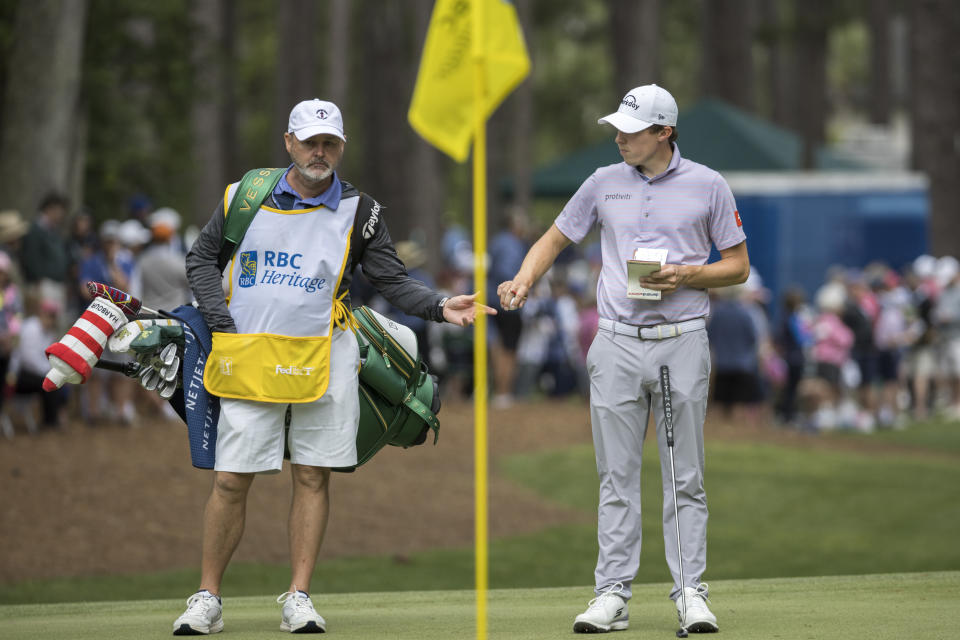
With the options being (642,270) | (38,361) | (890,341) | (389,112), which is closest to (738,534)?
(38,361)

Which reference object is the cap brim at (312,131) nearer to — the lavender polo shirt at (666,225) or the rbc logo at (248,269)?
the rbc logo at (248,269)

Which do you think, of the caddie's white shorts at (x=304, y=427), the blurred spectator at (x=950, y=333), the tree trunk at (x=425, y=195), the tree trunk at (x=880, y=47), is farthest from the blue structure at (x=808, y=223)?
the tree trunk at (x=880, y=47)

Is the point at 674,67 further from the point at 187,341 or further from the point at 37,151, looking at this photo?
the point at 187,341

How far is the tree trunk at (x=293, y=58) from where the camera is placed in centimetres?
3030

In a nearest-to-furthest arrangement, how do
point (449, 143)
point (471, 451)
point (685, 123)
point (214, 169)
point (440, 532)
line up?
point (449, 143) → point (440, 532) → point (471, 451) → point (685, 123) → point (214, 169)

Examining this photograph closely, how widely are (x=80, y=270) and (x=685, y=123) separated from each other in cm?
1567

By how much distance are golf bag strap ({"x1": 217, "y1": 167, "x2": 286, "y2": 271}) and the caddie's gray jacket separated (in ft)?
0.12

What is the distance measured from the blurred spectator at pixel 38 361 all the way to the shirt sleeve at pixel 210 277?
785 centimetres

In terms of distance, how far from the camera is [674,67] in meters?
60.8

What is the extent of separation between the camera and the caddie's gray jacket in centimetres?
661

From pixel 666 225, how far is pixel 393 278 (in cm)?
122

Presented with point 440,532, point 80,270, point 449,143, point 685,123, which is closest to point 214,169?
point 685,123

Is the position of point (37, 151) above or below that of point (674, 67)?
below

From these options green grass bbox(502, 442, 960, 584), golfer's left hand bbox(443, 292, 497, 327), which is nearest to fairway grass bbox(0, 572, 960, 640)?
golfer's left hand bbox(443, 292, 497, 327)
